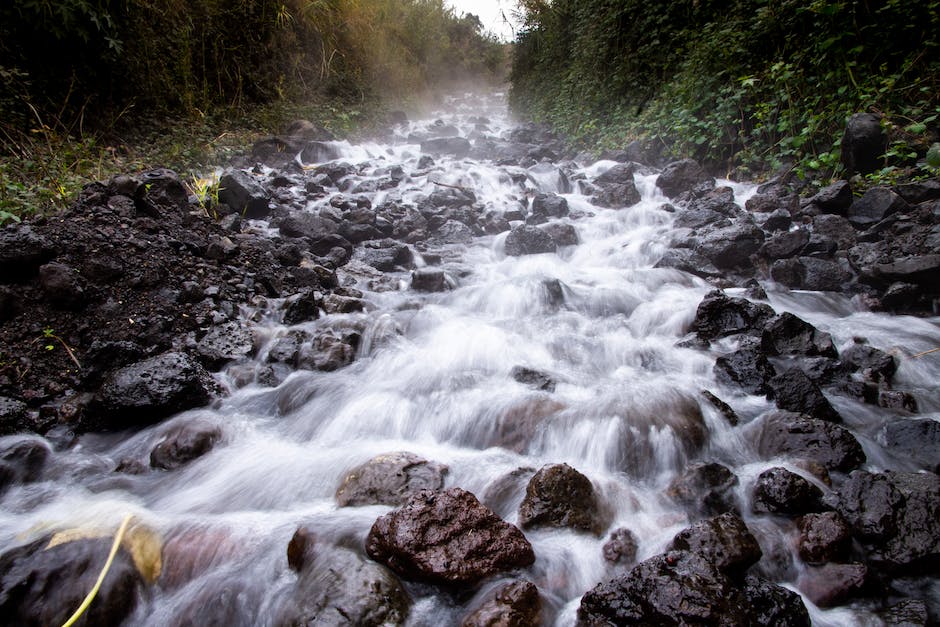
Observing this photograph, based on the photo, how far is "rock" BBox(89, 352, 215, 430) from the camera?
3242 millimetres

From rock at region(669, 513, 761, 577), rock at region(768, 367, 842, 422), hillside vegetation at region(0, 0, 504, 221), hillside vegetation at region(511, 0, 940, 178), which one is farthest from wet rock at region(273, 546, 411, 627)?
hillside vegetation at region(511, 0, 940, 178)

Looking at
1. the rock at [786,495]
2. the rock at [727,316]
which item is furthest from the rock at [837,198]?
the rock at [786,495]

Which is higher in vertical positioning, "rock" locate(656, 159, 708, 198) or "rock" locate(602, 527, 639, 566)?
"rock" locate(656, 159, 708, 198)

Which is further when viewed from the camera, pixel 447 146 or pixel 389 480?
pixel 447 146

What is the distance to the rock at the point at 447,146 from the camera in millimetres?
14461

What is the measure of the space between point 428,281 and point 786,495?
449cm

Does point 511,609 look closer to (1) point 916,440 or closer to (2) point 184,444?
(2) point 184,444

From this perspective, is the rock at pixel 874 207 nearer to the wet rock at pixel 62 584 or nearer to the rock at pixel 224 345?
the rock at pixel 224 345

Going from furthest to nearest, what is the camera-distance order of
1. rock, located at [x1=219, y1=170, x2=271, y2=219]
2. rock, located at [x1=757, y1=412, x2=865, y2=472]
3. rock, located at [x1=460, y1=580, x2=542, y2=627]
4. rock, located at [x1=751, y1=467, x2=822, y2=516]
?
1. rock, located at [x1=219, y1=170, x2=271, y2=219]
2. rock, located at [x1=757, y1=412, x2=865, y2=472]
3. rock, located at [x1=751, y1=467, x2=822, y2=516]
4. rock, located at [x1=460, y1=580, x2=542, y2=627]

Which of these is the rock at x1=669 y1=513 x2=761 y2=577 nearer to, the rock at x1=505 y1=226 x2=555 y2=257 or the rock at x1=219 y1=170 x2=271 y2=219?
the rock at x1=505 y1=226 x2=555 y2=257

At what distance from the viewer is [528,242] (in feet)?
23.5

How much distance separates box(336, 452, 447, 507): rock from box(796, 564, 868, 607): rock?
1892 millimetres

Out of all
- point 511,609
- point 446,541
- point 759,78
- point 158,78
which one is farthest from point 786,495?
point 158,78

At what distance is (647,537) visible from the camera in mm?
2430
